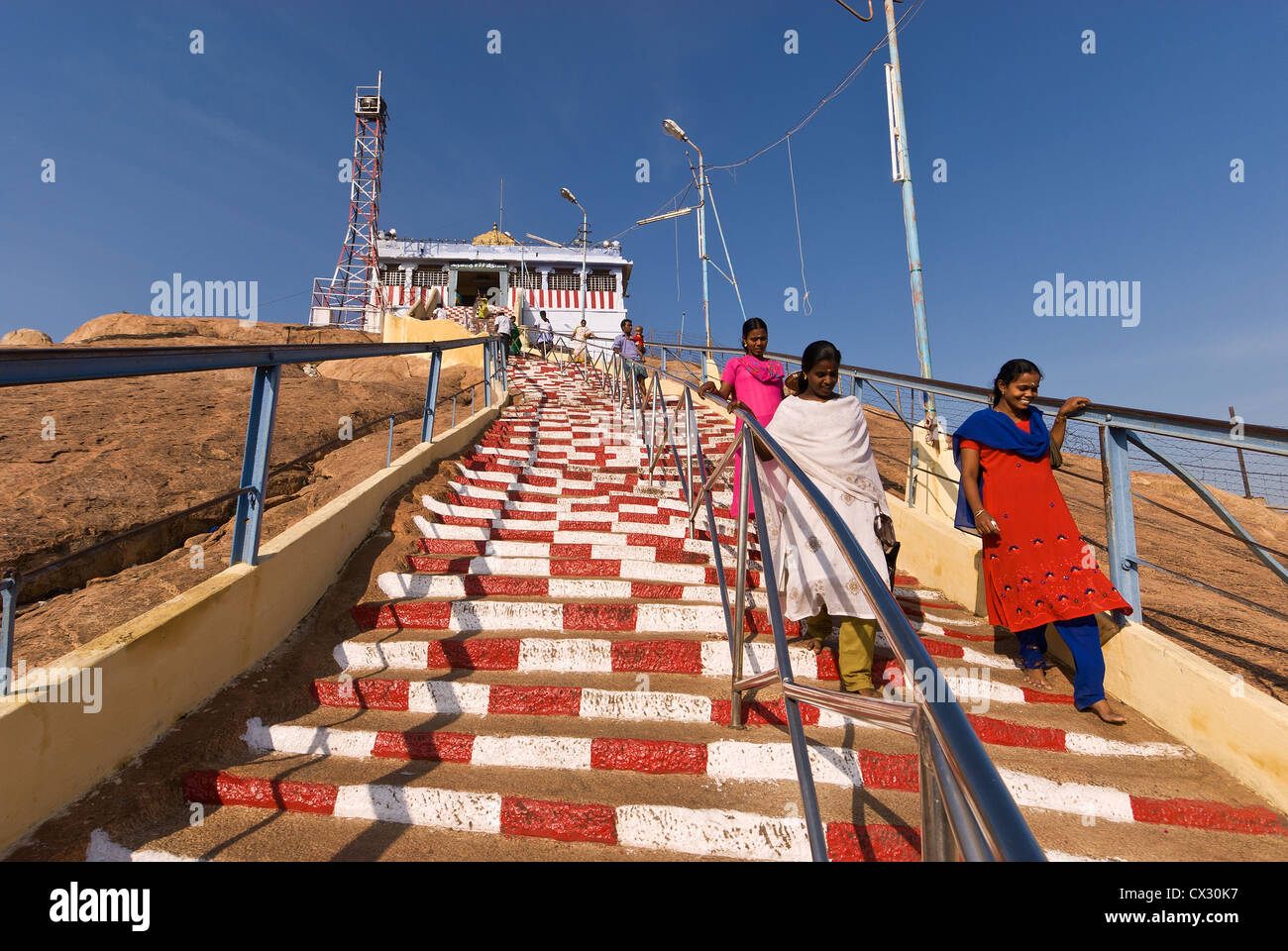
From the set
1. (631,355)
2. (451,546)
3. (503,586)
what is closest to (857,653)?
(503,586)

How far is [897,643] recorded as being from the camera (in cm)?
116

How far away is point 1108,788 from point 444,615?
292 centimetres

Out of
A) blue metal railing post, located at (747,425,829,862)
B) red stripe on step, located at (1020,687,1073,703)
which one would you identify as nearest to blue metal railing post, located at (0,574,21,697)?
blue metal railing post, located at (747,425,829,862)

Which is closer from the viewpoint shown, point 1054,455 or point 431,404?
point 1054,455

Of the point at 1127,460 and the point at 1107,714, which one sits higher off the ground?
the point at 1127,460

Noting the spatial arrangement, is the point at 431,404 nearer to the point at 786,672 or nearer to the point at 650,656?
the point at 650,656

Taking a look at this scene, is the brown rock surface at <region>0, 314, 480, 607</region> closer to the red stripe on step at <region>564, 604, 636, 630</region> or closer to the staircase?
the staircase

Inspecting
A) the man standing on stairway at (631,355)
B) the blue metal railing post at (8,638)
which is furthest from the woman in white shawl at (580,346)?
the blue metal railing post at (8,638)

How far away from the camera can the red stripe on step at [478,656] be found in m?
3.00

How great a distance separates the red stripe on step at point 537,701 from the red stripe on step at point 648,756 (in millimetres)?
325

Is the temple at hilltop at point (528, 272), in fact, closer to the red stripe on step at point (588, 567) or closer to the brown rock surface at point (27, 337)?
the brown rock surface at point (27, 337)

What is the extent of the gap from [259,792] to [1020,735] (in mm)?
2937

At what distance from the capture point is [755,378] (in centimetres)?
416
